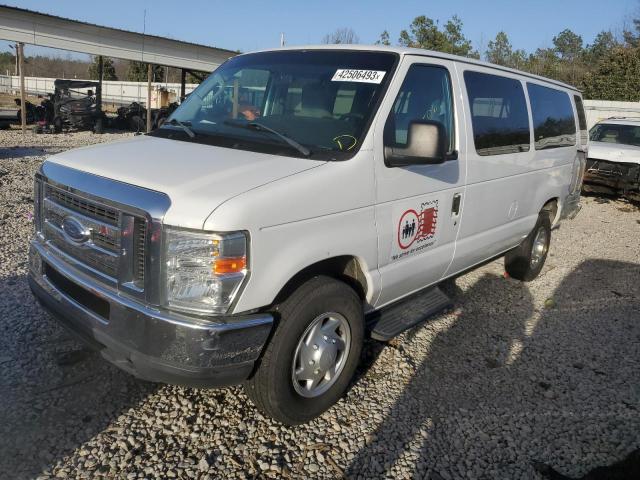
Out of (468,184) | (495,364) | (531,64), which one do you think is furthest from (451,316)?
(531,64)

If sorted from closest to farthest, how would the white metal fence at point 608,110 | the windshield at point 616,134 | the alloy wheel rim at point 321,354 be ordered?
1. the alloy wheel rim at point 321,354
2. the windshield at point 616,134
3. the white metal fence at point 608,110

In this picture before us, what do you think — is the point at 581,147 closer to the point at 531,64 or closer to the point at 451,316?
the point at 451,316

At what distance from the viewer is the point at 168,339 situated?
2455 mm

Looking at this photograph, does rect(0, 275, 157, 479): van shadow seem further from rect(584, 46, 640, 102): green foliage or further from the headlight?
rect(584, 46, 640, 102): green foliage

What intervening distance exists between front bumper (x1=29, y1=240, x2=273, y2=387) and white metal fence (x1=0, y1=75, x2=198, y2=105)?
32412 millimetres

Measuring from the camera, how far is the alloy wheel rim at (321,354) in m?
2.98

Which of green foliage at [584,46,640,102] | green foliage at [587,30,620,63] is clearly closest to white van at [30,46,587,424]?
Answer: green foliage at [584,46,640,102]

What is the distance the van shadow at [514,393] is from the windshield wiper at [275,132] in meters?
1.73

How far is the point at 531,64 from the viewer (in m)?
34.3

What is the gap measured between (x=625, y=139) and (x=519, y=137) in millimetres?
8991

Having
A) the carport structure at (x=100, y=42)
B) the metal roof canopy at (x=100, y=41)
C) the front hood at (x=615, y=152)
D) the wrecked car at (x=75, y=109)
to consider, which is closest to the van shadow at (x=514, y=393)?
the front hood at (x=615, y=152)

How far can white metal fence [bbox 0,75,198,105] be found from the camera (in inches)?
1486

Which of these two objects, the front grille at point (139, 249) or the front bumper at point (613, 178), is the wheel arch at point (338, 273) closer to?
the front grille at point (139, 249)

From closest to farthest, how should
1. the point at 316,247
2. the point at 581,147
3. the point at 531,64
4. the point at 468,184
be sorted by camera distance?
the point at 316,247 → the point at 468,184 → the point at 581,147 → the point at 531,64
